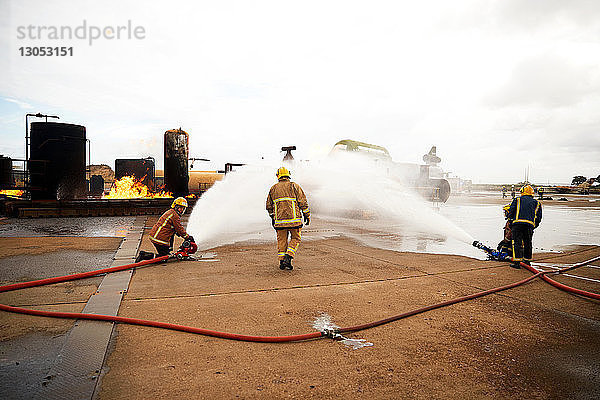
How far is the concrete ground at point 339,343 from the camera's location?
2.57 m

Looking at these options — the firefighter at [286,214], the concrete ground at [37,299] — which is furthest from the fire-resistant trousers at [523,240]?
the concrete ground at [37,299]

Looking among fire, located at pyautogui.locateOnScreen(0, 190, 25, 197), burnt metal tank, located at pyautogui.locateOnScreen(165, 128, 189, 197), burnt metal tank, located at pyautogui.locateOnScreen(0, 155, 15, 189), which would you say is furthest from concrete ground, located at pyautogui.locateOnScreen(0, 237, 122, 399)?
burnt metal tank, located at pyautogui.locateOnScreen(0, 155, 15, 189)

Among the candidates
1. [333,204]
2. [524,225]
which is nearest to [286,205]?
[524,225]

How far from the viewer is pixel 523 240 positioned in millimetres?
7094

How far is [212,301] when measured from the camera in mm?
4344

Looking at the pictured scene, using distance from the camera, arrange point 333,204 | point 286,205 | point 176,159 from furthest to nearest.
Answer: point 176,159, point 333,204, point 286,205

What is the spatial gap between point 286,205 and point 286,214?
157 mm

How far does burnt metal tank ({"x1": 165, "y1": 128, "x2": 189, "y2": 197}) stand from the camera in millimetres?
17891

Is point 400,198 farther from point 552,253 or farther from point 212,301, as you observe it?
point 212,301

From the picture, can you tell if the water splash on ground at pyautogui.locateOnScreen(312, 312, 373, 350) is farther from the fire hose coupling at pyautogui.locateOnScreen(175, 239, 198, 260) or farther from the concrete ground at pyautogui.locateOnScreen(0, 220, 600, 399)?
the fire hose coupling at pyautogui.locateOnScreen(175, 239, 198, 260)

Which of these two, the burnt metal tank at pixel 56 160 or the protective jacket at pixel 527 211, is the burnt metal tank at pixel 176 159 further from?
the protective jacket at pixel 527 211

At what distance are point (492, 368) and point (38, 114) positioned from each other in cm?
1846

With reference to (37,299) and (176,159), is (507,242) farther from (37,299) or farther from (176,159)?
(176,159)

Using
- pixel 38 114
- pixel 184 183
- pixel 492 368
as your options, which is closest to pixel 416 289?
pixel 492 368
